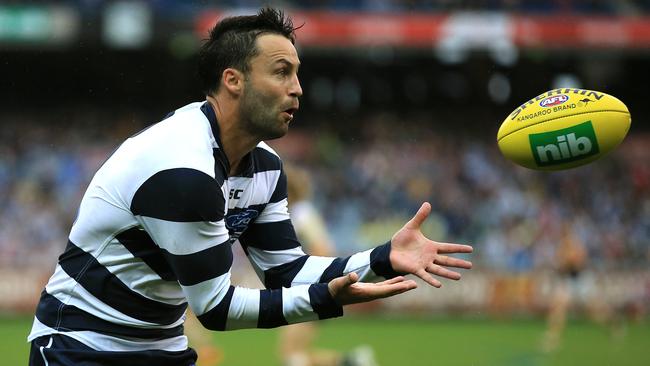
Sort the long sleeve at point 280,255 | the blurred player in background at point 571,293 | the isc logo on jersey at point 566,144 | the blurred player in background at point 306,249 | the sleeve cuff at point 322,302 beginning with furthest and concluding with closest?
1. the blurred player in background at point 571,293
2. the blurred player in background at point 306,249
3. the isc logo on jersey at point 566,144
4. the long sleeve at point 280,255
5. the sleeve cuff at point 322,302

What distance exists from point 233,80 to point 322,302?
92 centimetres

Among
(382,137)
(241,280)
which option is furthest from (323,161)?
(241,280)

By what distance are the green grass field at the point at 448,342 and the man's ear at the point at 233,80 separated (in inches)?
300

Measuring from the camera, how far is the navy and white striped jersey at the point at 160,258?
3.34 m

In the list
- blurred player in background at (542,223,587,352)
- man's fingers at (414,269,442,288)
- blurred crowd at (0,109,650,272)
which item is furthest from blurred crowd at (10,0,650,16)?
man's fingers at (414,269,442,288)

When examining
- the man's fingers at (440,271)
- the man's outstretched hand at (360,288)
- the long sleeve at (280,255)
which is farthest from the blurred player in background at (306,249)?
the man's outstretched hand at (360,288)

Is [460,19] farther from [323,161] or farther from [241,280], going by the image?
[241,280]

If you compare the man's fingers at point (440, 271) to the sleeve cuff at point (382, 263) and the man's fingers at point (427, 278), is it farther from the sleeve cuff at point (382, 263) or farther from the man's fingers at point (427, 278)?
the sleeve cuff at point (382, 263)

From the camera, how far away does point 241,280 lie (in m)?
15.2

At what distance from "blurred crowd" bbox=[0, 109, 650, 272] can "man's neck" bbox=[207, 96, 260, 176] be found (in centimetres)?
1268

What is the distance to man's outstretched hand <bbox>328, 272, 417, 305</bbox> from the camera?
334 cm

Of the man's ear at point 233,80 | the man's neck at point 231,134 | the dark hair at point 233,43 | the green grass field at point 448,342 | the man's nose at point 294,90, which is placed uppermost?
the dark hair at point 233,43

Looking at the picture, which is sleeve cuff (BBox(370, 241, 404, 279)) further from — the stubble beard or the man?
the stubble beard

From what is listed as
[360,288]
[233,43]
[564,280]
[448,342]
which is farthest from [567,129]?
[564,280]
